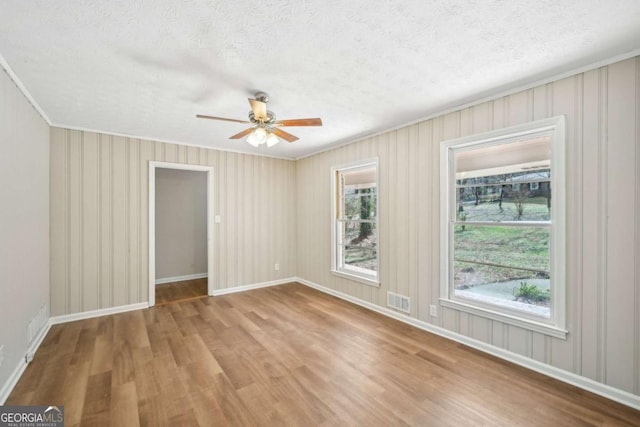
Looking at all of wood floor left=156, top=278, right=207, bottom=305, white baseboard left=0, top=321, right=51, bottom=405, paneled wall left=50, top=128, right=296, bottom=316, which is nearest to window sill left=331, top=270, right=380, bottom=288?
paneled wall left=50, top=128, right=296, bottom=316

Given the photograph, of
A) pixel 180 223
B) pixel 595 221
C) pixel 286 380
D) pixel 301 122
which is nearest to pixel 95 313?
pixel 180 223

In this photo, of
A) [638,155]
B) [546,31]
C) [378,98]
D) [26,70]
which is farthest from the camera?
[378,98]

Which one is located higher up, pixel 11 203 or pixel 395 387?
pixel 11 203

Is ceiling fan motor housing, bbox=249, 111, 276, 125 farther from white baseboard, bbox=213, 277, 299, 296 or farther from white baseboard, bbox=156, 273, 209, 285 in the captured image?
white baseboard, bbox=156, 273, 209, 285

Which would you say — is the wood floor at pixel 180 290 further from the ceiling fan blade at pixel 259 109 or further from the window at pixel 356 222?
the ceiling fan blade at pixel 259 109

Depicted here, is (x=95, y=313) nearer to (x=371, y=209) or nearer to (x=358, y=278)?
(x=358, y=278)

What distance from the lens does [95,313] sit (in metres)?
3.77

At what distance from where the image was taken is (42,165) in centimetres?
319

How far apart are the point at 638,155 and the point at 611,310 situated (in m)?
1.15

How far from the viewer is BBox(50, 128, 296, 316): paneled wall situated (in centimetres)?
361

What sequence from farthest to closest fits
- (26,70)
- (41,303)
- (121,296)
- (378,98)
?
(121,296), (41,303), (378,98), (26,70)

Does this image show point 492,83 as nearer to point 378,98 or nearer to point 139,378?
point 378,98

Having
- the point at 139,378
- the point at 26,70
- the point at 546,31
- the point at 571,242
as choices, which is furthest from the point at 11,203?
the point at 571,242

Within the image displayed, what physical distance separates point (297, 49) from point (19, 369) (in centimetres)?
349
